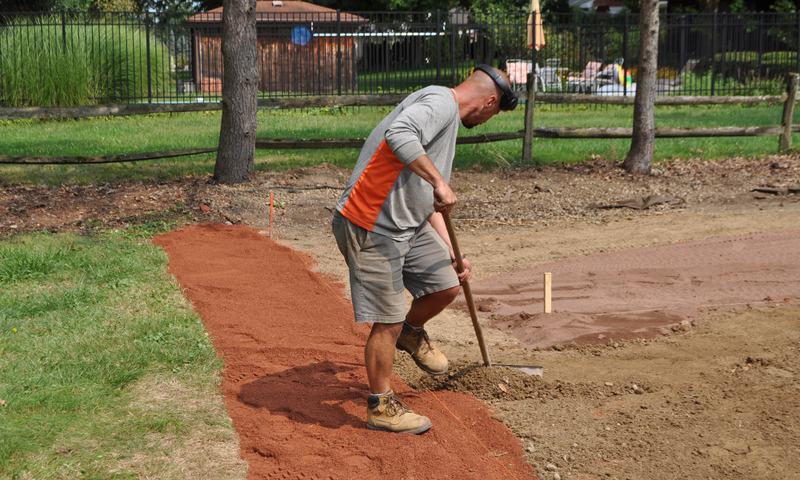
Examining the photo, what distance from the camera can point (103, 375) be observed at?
4.52 metres

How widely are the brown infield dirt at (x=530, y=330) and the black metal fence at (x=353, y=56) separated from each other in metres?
7.85

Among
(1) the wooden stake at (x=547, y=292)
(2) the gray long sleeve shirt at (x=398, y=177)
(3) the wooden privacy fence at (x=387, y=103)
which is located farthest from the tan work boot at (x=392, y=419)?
Result: (3) the wooden privacy fence at (x=387, y=103)

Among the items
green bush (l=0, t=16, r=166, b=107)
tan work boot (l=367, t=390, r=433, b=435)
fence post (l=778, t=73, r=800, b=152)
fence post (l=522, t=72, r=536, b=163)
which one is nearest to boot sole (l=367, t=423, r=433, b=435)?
tan work boot (l=367, t=390, r=433, b=435)

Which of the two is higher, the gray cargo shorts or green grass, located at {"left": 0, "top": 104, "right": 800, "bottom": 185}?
green grass, located at {"left": 0, "top": 104, "right": 800, "bottom": 185}

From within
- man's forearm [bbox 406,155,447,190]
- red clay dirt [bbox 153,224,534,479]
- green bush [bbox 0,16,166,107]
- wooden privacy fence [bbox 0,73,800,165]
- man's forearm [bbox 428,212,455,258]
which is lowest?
red clay dirt [bbox 153,224,534,479]

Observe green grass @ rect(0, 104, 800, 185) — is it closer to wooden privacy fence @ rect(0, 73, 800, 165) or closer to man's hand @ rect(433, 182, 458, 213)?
wooden privacy fence @ rect(0, 73, 800, 165)

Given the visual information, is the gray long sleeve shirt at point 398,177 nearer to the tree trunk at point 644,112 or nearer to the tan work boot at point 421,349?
the tan work boot at point 421,349

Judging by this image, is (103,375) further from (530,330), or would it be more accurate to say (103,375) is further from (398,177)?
(530,330)

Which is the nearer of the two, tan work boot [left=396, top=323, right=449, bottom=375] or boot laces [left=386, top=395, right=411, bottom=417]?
boot laces [left=386, top=395, right=411, bottom=417]

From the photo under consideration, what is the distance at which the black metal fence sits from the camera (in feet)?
58.6

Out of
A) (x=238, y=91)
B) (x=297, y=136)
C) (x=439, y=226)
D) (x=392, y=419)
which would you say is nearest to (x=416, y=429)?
(x=392, y=419)

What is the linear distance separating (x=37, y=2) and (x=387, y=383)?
28.1m

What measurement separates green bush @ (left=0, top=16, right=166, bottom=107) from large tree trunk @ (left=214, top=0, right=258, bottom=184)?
9.00m

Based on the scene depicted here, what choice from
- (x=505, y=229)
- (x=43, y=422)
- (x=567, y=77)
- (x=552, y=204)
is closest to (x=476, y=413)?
(x=43, y=422)
